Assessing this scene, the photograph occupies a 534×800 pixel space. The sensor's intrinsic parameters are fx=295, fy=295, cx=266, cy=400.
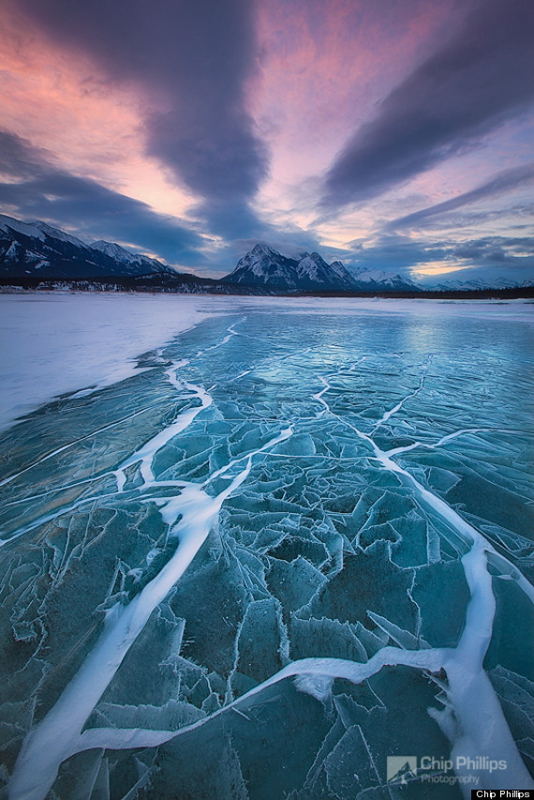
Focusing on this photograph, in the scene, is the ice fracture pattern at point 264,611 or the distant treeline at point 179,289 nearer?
the ice fracture pattern at point 264,611

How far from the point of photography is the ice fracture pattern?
3.83ft

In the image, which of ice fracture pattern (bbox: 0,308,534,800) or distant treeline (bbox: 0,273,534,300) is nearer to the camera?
ice fracture pattern (bbox: 0,308,534,800)

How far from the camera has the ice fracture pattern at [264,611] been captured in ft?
3.83

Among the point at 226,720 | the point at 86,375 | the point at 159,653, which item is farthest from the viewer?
the point at 86,375

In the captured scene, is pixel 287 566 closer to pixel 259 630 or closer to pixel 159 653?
pixel 259 630

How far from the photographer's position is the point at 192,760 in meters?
1.16

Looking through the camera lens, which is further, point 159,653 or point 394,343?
point 394,343

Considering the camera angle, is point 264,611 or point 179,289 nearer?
point 264,611

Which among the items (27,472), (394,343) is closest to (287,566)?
(27,472)

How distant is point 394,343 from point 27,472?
10292 millimetres

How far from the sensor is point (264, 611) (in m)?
1.67

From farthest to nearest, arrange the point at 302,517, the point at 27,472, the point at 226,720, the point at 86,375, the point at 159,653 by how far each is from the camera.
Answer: the point at 86,375, the point at 27,472, the point at 302,517, the point at 159,653, the point at 226,720

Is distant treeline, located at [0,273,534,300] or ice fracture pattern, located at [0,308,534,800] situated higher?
distant treeline, located at [0,273,534,300]

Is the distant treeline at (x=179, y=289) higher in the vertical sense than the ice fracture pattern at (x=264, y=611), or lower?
higher
